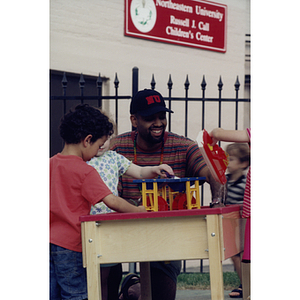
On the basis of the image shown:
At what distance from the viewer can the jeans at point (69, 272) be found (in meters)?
1.84

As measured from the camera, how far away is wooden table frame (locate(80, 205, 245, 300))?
62.1 inches

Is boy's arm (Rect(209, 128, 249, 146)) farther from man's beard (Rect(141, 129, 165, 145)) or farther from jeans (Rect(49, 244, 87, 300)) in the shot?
jeans (Rect(49, 244, 87, 300))

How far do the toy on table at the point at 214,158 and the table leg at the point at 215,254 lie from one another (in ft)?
1.41

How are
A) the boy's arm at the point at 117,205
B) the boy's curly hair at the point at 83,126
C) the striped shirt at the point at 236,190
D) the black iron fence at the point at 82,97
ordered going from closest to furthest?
the boy's arm at the point at 117,205
the boy's curly hair at the point at 83,126
the striped shirt at the point at 236,190
the black iron fence at the point at 82,97

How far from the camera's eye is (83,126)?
2.01 meters

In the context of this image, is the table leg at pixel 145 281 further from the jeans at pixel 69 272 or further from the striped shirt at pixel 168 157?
the jeans at pixel 69 272

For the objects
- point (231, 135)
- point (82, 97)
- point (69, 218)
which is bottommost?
point (69, 218)

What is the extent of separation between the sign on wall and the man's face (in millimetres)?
2517

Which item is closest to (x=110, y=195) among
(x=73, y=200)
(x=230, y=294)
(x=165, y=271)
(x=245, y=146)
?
(x=73, y=200)

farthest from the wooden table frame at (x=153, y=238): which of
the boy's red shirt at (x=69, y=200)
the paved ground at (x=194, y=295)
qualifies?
the paved ground at (x=194, y=295)

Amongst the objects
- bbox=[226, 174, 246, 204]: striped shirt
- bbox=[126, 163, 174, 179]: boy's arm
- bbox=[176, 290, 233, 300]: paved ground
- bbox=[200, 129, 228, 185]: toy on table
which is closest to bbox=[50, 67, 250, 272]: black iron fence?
bbox=[176, 290, 233, 300]: paved ground

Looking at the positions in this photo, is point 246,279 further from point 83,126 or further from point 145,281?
point 83,126

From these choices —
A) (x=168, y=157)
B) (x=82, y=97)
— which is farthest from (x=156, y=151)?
(x=82, y=97)

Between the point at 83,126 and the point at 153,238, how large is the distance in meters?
0.71
